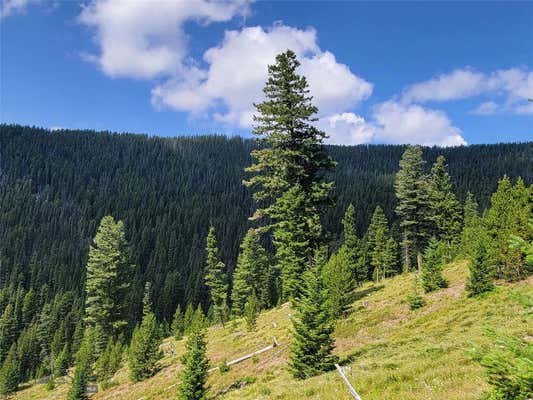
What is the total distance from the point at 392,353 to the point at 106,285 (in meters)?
43.6

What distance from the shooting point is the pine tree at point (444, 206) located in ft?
175

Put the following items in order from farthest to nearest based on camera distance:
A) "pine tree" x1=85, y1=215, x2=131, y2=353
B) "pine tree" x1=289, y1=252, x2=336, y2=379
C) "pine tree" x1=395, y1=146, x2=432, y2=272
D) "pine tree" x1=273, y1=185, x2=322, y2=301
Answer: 1. "pine tree" x1=85, y1=215, x2=131, y2=353
2. "pine tree" x1=395, y1=146, x2=432, y2=272
3. "pine tree" x1=273, y1=185, x2=322, y2=301
4. "pine tree" x1=289, y1=252, x2=336, y2=379

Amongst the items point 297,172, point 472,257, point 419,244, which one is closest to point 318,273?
point 297,172

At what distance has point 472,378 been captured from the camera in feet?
35.6

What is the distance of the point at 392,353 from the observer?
17.0 metres

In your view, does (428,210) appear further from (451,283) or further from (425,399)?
(425,399)

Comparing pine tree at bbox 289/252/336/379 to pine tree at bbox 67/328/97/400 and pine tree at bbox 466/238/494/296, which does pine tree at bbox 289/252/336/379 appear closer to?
pine tree at bbox 466/238/494/296

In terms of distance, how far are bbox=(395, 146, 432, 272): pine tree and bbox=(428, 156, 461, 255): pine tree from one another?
20.7 ft

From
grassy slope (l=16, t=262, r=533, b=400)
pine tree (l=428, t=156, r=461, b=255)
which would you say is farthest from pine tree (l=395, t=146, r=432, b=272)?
grassy slope (l=16, t=262, r=533, b=400)

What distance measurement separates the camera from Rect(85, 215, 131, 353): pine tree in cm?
4972

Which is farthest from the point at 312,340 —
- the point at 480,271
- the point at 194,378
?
the point at 480,271

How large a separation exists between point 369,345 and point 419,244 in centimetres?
2975

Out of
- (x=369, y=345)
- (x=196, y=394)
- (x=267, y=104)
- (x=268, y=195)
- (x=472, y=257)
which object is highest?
(x=267, y=104)

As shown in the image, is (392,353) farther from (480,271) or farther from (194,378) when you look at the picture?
(480,271)
